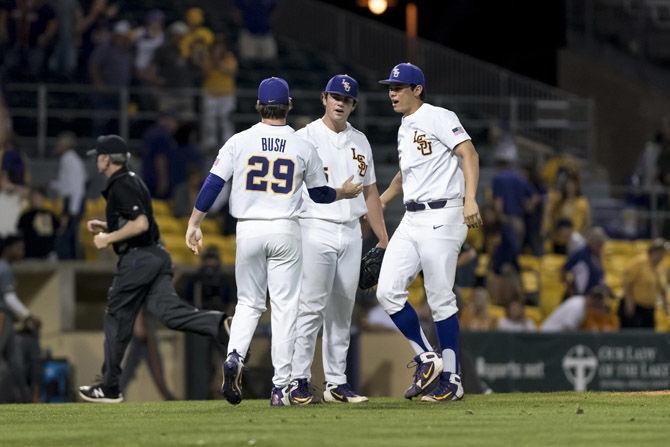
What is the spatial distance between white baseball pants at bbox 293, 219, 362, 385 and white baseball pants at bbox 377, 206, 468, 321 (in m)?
0.26

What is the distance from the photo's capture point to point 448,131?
11156mm

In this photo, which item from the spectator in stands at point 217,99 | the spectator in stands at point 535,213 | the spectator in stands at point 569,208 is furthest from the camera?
the spectator in stands at point 217,99

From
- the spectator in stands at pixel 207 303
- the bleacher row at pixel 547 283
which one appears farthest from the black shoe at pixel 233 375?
the bleacher row at pixel 547 283

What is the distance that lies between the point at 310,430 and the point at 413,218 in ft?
8.47

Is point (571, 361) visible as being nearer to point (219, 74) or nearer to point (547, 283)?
point (547, 283)

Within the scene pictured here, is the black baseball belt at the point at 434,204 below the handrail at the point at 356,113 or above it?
below

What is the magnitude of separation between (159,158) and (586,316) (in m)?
5.54

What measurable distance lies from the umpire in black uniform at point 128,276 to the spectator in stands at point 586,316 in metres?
8.20

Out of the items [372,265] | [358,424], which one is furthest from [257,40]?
[358,424]

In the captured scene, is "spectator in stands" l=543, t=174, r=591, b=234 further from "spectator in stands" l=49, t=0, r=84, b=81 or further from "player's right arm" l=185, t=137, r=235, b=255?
"player's right arm" l=185, t=137, r=235, b=255

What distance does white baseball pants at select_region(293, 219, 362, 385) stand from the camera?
11.1 m

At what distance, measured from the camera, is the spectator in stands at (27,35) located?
23922 mm

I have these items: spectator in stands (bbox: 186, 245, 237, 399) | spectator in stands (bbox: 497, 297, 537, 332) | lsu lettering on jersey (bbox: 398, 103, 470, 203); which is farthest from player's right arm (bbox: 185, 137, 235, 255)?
spectator in stands (bbox: 497, 297, 537, 332)

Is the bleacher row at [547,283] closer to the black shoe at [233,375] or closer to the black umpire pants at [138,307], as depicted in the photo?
the black umpire pants at [138,307]
